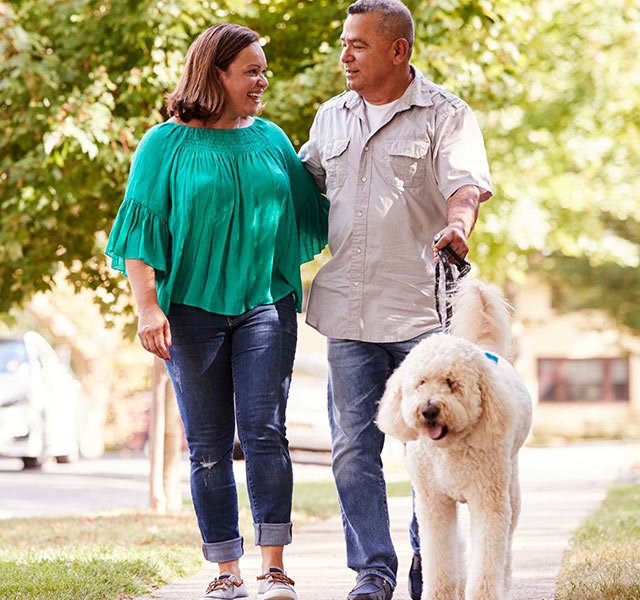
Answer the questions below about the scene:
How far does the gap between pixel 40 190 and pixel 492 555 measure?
5.41 meters

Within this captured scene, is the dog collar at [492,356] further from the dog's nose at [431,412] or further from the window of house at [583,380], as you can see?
the window of house at [583,380]

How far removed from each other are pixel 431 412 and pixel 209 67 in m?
1.67

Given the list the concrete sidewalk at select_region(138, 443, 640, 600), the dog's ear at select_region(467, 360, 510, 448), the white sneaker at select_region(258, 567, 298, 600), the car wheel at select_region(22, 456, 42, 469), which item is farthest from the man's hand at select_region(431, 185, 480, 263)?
the car wheel at select_region(22, 456, 42, 469)

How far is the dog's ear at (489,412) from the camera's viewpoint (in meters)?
4.73

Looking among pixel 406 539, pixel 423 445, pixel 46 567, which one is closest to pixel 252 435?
pixel 423 445

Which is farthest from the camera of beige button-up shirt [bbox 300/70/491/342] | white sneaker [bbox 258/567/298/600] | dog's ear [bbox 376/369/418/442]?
beige button-up shirt [bbox 300/70/491/342]

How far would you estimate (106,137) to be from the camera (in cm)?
876

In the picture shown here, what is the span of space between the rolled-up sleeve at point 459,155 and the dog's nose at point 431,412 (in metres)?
1.03

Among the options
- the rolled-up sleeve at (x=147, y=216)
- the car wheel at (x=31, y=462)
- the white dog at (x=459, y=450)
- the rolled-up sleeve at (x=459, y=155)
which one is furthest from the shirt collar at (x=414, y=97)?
the car wheel at (x=31, y=462)

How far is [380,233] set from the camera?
540cm

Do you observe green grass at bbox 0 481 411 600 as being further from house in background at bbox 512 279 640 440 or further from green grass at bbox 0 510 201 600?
house in background at bbox 512 279 640 440

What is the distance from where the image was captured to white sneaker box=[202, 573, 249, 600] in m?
5.33

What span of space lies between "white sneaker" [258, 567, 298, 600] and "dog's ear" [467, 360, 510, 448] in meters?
0.99

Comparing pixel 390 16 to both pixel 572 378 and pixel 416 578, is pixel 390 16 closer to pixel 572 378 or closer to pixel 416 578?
pixel 416 578
